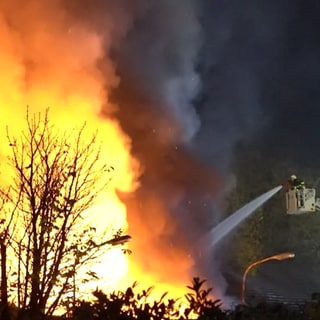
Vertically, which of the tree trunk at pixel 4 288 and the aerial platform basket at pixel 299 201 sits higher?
the aerial platform basket at pixel 299 201

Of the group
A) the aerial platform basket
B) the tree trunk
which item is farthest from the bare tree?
the aerial platform basket

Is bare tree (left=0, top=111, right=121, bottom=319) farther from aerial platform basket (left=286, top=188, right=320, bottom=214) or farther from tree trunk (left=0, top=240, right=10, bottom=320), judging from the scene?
aerial platform basket (left=286, top=188, right=320, bottom=214)

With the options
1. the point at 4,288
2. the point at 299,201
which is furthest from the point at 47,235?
the point at 299,201

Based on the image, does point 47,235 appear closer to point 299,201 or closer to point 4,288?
point 4,288

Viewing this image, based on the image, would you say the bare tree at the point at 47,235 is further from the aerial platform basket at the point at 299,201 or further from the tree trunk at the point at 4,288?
the aerial platform basket at the point at 299,201

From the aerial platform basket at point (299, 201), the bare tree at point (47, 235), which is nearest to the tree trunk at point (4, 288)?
the bare tree at point (47, 235)

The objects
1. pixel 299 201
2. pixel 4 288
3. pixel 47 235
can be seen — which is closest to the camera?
pixel 4 288

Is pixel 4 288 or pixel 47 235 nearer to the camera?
pixel 4 288

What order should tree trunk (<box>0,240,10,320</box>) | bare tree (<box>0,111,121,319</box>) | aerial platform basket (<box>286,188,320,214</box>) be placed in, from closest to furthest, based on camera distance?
tree trunk (<box>0,240,10,320</box>)
bare tree (<box>0,111,121,319</box>)
aerial platform basket (<box>286,188,320,214</box>)

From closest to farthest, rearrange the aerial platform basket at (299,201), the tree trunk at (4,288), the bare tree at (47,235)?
the tree trunk at (4,288)
the bare tree at (47,235)
the aerial platform basket at (299,201)

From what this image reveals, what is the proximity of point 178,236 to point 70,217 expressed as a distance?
20396 mm

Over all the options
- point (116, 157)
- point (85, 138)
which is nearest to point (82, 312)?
point (85, 138)

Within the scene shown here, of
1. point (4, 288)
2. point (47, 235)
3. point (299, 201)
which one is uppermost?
point (299, 201)

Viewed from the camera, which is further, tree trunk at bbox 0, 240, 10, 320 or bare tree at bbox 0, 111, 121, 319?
bare tree at bbox 0, 111, 121, 319
